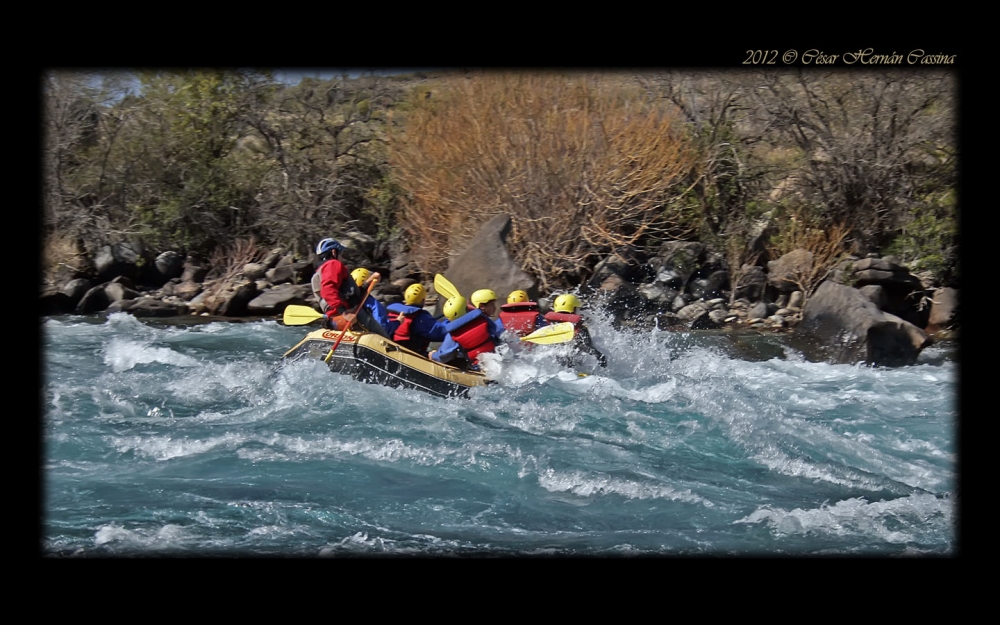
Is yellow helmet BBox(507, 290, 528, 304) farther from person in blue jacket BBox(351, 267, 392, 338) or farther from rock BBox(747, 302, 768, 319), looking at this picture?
rock BBox(747, 302, 768, 319)

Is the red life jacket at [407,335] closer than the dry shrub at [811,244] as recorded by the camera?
Yes

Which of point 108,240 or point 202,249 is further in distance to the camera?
point 202,249

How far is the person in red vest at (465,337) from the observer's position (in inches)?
342

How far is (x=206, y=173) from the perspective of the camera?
17.2 metres

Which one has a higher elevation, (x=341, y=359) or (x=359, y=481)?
(x=341, y=359)

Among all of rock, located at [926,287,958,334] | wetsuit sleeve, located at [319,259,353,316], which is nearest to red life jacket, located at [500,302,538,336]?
wetsuit sleeve, located at [319,259,353,316]

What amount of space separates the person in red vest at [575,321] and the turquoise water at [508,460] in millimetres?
312

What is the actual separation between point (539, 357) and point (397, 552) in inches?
146

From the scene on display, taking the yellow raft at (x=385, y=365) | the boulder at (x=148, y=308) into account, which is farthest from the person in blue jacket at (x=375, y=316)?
the boulder at (x=148, y=308)

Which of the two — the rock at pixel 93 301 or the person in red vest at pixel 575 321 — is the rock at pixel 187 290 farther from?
the person in red vest at pixel 575 321

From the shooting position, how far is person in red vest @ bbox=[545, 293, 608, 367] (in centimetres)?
894
